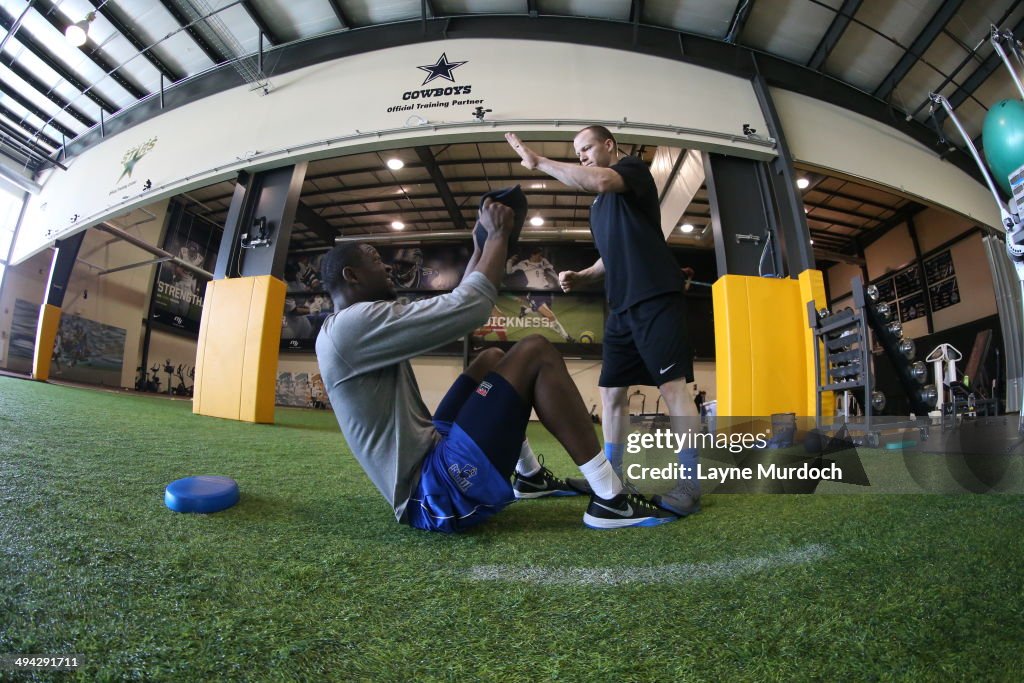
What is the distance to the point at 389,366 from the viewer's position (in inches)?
45.9

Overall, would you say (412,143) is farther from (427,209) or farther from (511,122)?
(427,209)

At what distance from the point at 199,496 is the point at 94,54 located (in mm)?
8895

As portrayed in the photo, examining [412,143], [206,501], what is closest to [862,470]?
[206,501]

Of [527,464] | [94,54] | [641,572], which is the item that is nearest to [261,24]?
[94,54]

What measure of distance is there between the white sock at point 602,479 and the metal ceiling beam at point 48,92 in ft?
35.9

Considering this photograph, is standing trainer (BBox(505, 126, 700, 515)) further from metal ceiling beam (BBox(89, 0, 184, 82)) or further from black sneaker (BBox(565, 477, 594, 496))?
metal ceiling beam (BBox(89, 0, 184, 82))

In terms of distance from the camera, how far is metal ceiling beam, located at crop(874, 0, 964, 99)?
4.56m

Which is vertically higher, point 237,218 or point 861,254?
point 861,254

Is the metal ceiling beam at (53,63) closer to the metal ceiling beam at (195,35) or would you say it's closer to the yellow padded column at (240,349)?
the metal ceiling beam at (195,35)

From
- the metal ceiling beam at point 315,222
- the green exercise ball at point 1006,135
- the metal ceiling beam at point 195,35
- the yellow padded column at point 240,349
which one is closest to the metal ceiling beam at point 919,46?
the green exercise ball at point 1006,135

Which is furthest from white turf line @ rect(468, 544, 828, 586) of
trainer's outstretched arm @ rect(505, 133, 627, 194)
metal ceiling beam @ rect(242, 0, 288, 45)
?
metal ceiling beam @ rect(242, 0, 288, 45)

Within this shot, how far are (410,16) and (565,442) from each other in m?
6.20

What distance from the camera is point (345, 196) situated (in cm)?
968

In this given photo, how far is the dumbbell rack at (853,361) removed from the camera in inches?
111
